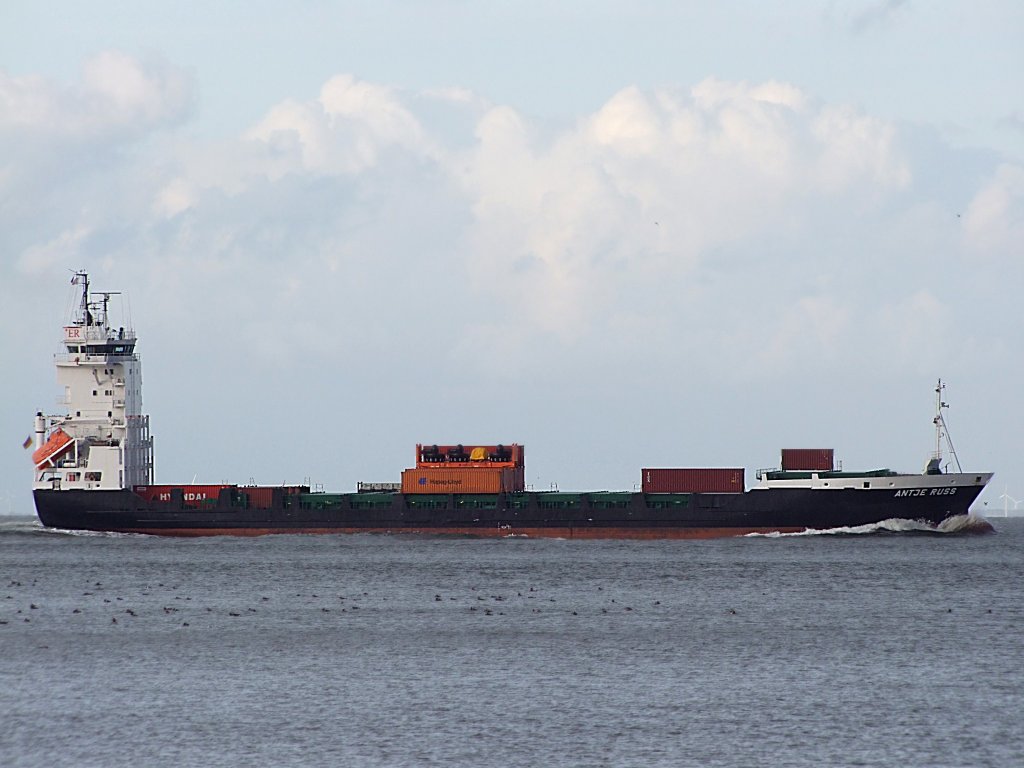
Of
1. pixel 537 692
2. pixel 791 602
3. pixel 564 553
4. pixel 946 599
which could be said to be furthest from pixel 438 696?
pixel 564 553

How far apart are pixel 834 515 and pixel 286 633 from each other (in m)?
52.1

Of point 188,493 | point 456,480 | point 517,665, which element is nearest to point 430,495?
point 456,480

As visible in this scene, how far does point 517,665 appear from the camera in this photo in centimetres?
4591

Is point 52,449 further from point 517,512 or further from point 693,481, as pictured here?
point 693,481

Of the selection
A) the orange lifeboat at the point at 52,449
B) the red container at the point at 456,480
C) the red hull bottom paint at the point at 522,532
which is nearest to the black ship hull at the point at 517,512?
the red hull bottom paint at the point at 522,532

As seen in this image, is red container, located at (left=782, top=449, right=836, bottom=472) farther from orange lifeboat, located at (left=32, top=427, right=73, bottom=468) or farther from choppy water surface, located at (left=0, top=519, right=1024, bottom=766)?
orange lifeboat, located at (left=32, top=427, right=73, bottom=468)

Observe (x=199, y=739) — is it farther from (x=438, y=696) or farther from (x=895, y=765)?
(x=895, y=765)

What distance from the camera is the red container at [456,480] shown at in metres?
102

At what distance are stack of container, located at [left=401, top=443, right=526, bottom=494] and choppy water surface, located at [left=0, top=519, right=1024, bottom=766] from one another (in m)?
18.5

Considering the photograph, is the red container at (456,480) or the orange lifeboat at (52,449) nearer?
the red container at (456,480)

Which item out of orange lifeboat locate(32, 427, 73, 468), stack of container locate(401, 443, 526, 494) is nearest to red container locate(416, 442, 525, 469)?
stack of container locate(401, 443, 526, 494)

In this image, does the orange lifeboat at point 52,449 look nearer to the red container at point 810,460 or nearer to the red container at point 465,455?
the red container at point 465,455

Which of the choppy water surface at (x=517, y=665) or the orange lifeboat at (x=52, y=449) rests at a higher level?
the orange lifeboat at (x=52, y=449)

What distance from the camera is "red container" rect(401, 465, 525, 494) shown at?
102312 millimetres
